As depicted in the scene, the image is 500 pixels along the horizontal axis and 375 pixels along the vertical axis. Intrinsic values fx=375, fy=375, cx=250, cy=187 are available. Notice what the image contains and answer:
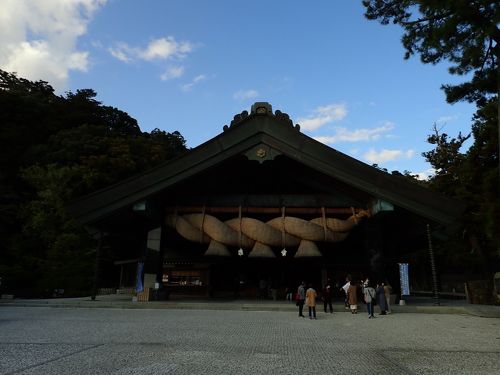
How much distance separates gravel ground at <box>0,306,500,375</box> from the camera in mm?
5340

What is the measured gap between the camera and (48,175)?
37125 millimetres

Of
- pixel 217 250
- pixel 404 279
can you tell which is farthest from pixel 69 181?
pixel 404 279

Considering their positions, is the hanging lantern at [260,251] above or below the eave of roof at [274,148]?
below

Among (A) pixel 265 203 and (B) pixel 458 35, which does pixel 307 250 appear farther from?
(B) pixel 458 35

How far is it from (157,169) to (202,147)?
2.22 m

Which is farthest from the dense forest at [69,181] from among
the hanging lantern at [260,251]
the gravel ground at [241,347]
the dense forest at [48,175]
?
the gravel ground at [241,347]

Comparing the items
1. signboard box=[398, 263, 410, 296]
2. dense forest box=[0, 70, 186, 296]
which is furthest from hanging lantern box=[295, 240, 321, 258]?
dense forest box=[0, 70, 186, 296]

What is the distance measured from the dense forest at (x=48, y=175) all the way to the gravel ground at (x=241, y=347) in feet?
77.9

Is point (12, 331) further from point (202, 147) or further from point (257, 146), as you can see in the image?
point (257, 146)

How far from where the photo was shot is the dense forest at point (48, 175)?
1281 inches

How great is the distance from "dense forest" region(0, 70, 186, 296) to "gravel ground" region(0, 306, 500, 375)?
23.8 m

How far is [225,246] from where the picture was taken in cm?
1712

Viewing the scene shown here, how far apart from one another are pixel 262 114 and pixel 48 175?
28.9 m

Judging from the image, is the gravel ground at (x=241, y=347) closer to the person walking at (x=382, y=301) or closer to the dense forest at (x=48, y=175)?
the person walking at (x=382, y=301)
